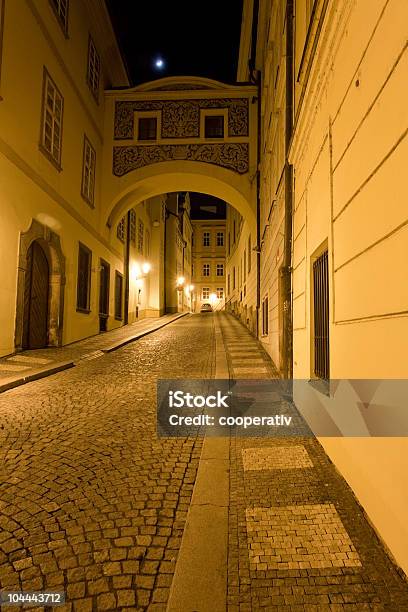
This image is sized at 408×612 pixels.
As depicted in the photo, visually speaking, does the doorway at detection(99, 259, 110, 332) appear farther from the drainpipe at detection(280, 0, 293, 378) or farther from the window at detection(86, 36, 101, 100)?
the drainpipe at detection(280, 0, 293, 378)

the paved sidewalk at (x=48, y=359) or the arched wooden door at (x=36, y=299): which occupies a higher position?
the arched wooden door at (x=36, y=299)

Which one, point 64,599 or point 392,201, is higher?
point 392,201

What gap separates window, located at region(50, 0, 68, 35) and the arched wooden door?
22.6 ft

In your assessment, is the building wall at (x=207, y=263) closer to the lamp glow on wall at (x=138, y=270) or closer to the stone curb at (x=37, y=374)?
the lamp glow on wall at (x=138, y=270)

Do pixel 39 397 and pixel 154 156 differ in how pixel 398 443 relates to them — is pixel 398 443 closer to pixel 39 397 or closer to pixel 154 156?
pixel 39 397

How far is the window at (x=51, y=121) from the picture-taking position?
10.6 meters

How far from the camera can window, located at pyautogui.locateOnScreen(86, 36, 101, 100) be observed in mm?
14219

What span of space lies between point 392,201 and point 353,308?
103 centimetres

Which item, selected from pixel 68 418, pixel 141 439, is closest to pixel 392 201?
pixel 141 439

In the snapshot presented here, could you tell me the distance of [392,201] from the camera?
2400 millimetres

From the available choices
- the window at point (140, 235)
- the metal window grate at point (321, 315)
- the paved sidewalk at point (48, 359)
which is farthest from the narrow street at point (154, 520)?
the window at point (140, 235)

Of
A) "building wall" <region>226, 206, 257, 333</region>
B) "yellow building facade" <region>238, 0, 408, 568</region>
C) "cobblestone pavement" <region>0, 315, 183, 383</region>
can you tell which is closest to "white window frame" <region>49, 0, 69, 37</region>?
"yellow building facade" <region>238, 0, 408, 568</region>

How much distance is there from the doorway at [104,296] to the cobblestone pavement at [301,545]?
525 inches

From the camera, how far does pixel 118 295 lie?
1856 cm
